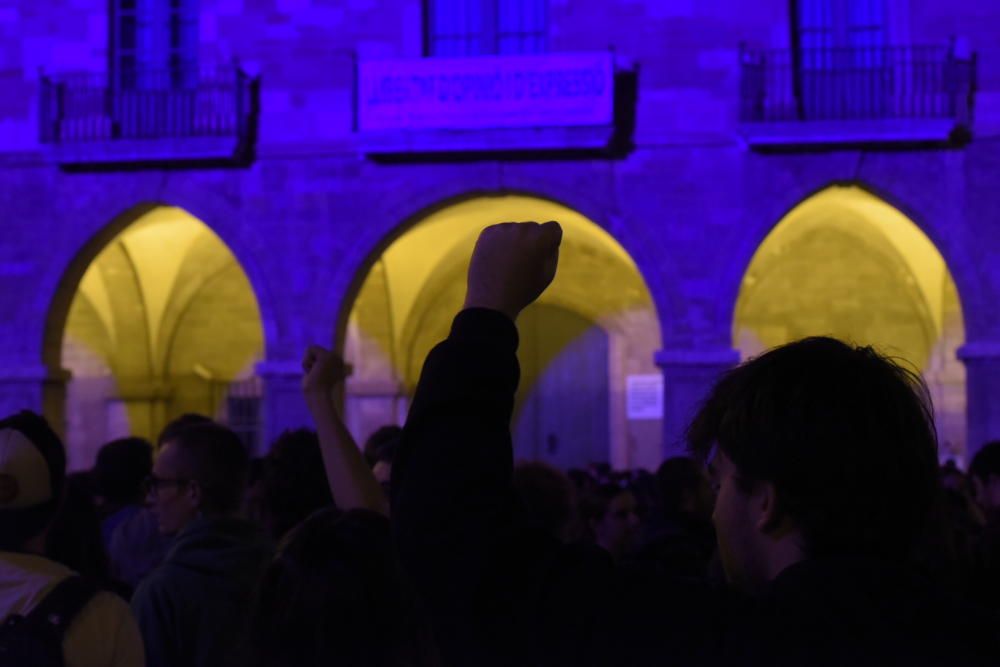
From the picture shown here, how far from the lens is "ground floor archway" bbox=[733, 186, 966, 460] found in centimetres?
1474

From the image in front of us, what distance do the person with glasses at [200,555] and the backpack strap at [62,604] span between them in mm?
435

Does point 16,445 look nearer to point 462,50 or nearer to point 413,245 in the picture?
point 462,50

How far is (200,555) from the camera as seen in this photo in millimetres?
3131

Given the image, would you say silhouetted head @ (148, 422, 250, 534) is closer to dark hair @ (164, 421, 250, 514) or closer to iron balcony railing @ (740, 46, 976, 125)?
dark hair @ (164, 421, 250, 514)

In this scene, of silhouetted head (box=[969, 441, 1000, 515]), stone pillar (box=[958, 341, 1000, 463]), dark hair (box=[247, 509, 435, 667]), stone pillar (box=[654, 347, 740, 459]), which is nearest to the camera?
dark hair (box=[247, 509, 435, 667])

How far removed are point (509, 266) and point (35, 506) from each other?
5.38 feet

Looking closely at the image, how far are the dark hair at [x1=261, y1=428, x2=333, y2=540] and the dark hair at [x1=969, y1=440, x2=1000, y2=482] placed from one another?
3.12 m

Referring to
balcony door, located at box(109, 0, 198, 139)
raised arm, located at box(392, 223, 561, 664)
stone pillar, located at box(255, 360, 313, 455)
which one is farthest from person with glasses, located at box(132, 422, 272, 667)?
balcony door, located at box(109, 0, 198, 139)

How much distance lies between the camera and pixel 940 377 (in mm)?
15008

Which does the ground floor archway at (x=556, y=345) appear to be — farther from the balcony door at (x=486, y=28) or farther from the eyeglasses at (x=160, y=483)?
the eyeglasses at (x=160, y=483)

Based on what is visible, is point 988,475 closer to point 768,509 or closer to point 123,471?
point 123,471

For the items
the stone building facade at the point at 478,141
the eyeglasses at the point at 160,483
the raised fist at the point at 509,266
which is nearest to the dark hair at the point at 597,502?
the eyeglasses at the point at 160,483

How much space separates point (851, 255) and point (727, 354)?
188 inches

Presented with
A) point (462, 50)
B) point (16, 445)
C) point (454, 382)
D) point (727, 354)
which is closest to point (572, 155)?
point (462, 50)
